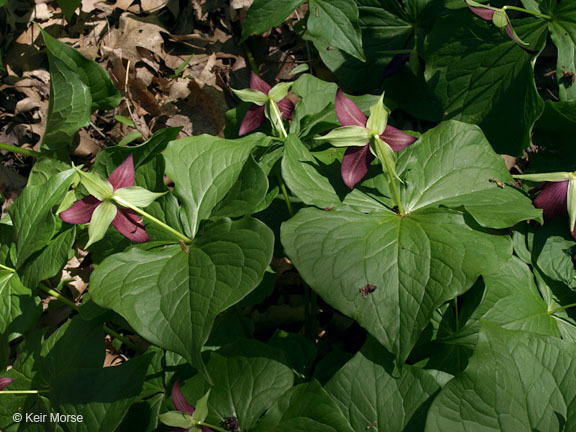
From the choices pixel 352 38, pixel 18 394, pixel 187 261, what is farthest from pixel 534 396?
pixel 18 394

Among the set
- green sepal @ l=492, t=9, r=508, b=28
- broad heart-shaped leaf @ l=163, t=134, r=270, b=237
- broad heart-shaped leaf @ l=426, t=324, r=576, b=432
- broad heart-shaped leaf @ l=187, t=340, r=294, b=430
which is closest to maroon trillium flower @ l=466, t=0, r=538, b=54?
green sepal @ l=492, t=9, r=508, b=28

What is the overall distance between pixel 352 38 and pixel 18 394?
223 cm

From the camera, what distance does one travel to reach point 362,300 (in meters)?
1.51

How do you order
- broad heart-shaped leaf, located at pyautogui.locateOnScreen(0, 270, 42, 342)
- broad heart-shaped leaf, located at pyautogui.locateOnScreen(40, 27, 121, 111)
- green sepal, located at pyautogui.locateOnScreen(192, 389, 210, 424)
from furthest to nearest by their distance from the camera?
broad heart-shaped leaf, located at pyautogui.locateOnScreen(40, 27, 121, 111)
broad heart-shaped leaf, located at pyautogui.locateOnScreen(0, 270, 42, 342)
green sepal, located at pyautogui.locateOnScreen(192, 389, 210, 424)

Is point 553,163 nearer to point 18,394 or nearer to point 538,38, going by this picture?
point 538,38

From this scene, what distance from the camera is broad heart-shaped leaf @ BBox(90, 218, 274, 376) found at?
4.79 feet

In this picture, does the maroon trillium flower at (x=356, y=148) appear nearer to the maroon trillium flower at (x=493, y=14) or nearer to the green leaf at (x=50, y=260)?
the maroon trillium flower at (x=493, y=14)

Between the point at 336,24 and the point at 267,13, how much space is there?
13.9 inches

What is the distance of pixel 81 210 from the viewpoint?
1572 millimetres

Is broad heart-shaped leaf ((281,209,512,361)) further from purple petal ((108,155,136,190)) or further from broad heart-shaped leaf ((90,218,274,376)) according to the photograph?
purple petal ((108,155,136,190))

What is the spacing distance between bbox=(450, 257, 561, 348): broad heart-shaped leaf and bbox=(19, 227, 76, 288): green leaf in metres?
1.54

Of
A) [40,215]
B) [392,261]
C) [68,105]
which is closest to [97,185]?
[40,215]

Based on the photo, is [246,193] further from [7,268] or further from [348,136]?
[7,268]

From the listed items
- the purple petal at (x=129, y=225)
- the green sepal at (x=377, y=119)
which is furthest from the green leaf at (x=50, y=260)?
the green sepal at (x=377, y=119)
